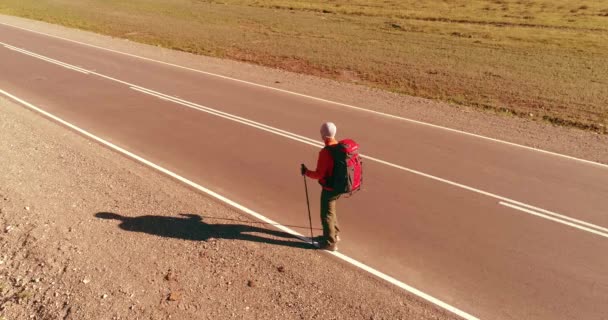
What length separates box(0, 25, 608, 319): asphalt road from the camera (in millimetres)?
5926

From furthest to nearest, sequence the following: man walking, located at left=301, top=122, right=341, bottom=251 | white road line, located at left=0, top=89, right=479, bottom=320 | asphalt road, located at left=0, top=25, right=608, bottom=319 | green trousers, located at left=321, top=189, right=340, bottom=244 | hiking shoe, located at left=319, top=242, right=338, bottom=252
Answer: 1. hiking shoe, located at left=319, top=242, right=338, bottom=252
2. green trousers, located at left=321, top=189, right=340, bottom=244
3. asphalt road, located at left=0, top=25, right=608, bottom=319
4. man walking, located at left=301, top=122, right=341, bottom=251
5. white road line, located at left=0, top=89, right=479, bottom=320

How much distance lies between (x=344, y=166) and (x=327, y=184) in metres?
0.37

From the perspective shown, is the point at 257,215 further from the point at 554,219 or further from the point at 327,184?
the point at 554,219

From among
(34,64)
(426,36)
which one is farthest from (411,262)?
(426,36)

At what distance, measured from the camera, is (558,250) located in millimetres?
6523

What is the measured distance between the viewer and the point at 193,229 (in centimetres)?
695

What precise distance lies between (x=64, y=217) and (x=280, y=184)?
372 cm

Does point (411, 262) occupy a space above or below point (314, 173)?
below

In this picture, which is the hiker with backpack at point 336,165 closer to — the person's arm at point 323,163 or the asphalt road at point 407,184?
the person's arm at point 323,163

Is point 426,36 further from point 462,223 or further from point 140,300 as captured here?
point 140,300

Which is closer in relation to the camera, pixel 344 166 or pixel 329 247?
pixel 344 166

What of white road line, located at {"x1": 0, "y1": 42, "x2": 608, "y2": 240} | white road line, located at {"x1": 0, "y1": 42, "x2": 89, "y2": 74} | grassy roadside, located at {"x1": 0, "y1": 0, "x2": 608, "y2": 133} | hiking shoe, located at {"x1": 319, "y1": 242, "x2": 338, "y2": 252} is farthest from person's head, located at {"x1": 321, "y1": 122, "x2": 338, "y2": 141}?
white road line, located at {"x1": 0, "y1": 42, "x2": 89, "y2": 74}

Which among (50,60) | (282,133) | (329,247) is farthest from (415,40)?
(329,247)

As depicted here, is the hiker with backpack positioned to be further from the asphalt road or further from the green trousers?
the asphalt road
